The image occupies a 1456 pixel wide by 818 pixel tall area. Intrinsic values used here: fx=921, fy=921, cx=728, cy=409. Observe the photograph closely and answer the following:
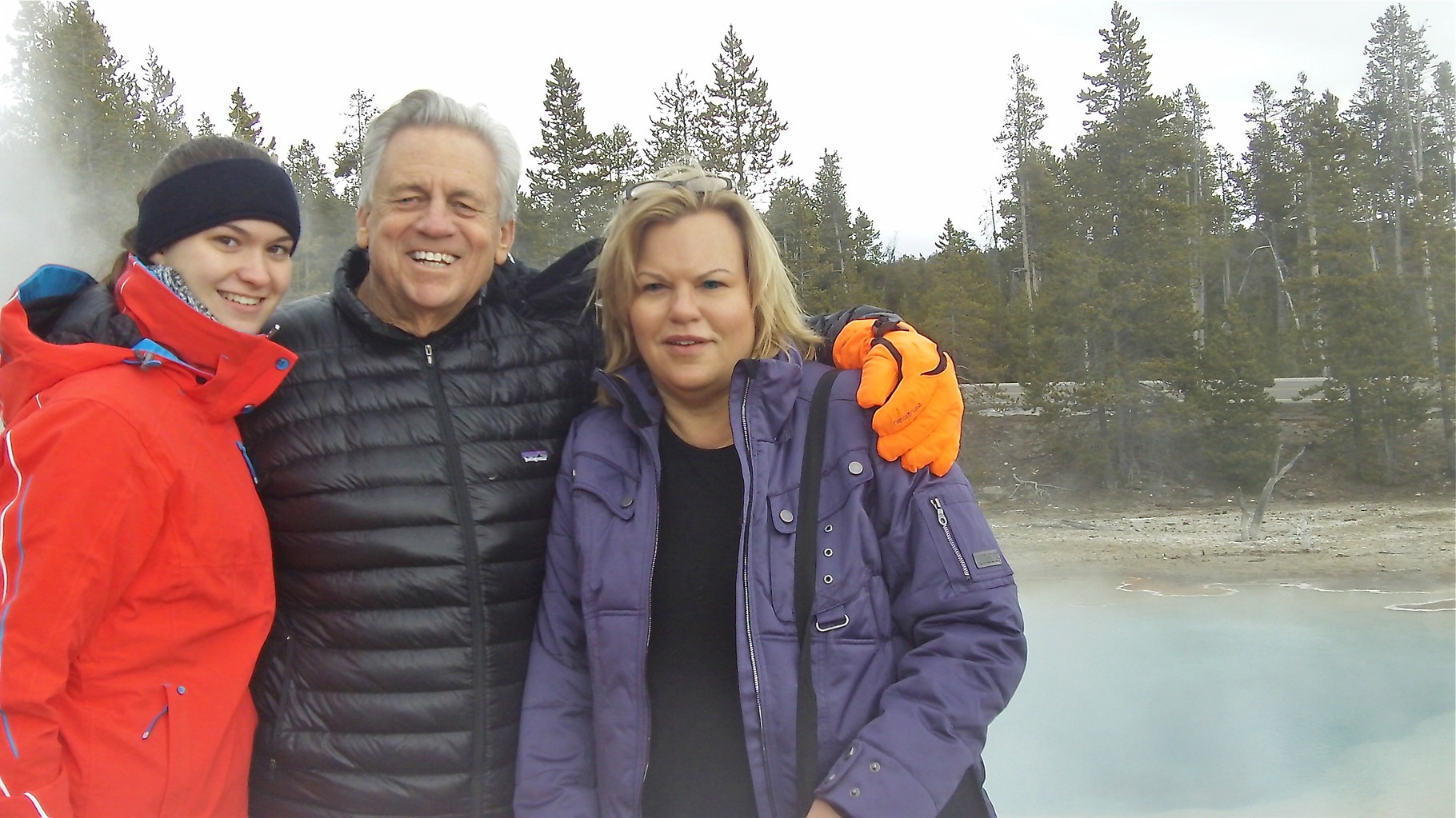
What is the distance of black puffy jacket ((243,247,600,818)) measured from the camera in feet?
5.94

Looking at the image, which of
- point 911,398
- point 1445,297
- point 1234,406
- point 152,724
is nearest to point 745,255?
point 911,398

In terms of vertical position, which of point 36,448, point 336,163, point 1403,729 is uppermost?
point 336,163

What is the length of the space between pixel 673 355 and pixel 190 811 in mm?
1155

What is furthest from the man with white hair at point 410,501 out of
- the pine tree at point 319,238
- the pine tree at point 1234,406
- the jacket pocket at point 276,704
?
the pine tree at point 319,238

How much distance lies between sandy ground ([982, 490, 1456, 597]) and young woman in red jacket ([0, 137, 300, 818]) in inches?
397

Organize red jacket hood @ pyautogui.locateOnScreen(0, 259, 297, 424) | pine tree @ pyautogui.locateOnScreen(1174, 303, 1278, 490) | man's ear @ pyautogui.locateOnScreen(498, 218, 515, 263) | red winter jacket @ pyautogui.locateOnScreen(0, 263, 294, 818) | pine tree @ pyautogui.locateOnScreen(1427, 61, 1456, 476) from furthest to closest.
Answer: pine tree @ pyautogui.locateOnScreen(1427, 61, 1456, 476) < pine tree @ pyautogui.locateOnScreen(1174, 303, 1278, 490) < man's ear @ pyautogui.locateOnScreen(498, 218, 515, 263) < red jacket hood @ pyautogui.locateOnScreen(0, 259, 297, 424) < red winter jacket @ pyautogui.locateOnScreen(0, 263, 294, 818)

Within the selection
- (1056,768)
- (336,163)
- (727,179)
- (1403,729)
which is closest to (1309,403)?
(1403,729)

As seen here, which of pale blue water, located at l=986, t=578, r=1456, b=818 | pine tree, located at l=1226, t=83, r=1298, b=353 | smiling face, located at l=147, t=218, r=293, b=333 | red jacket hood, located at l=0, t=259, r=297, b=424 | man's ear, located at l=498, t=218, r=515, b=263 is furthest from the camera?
pine tree, located at l=1226, t=83, r=1298, b=353

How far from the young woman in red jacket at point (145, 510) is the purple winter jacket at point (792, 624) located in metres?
0.57

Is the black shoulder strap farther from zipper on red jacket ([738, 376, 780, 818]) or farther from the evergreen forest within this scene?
the evergreen forest

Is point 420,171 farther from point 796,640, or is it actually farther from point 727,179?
point 796,640

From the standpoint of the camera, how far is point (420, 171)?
1.94 metres

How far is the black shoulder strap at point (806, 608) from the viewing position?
5.07 ft

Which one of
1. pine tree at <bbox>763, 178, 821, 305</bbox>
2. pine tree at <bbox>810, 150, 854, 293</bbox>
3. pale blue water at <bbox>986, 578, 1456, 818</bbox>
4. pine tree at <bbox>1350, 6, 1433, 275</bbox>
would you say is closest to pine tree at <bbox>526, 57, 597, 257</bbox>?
pine tree at <bbox>763, 178, 821, 305</bbox>
